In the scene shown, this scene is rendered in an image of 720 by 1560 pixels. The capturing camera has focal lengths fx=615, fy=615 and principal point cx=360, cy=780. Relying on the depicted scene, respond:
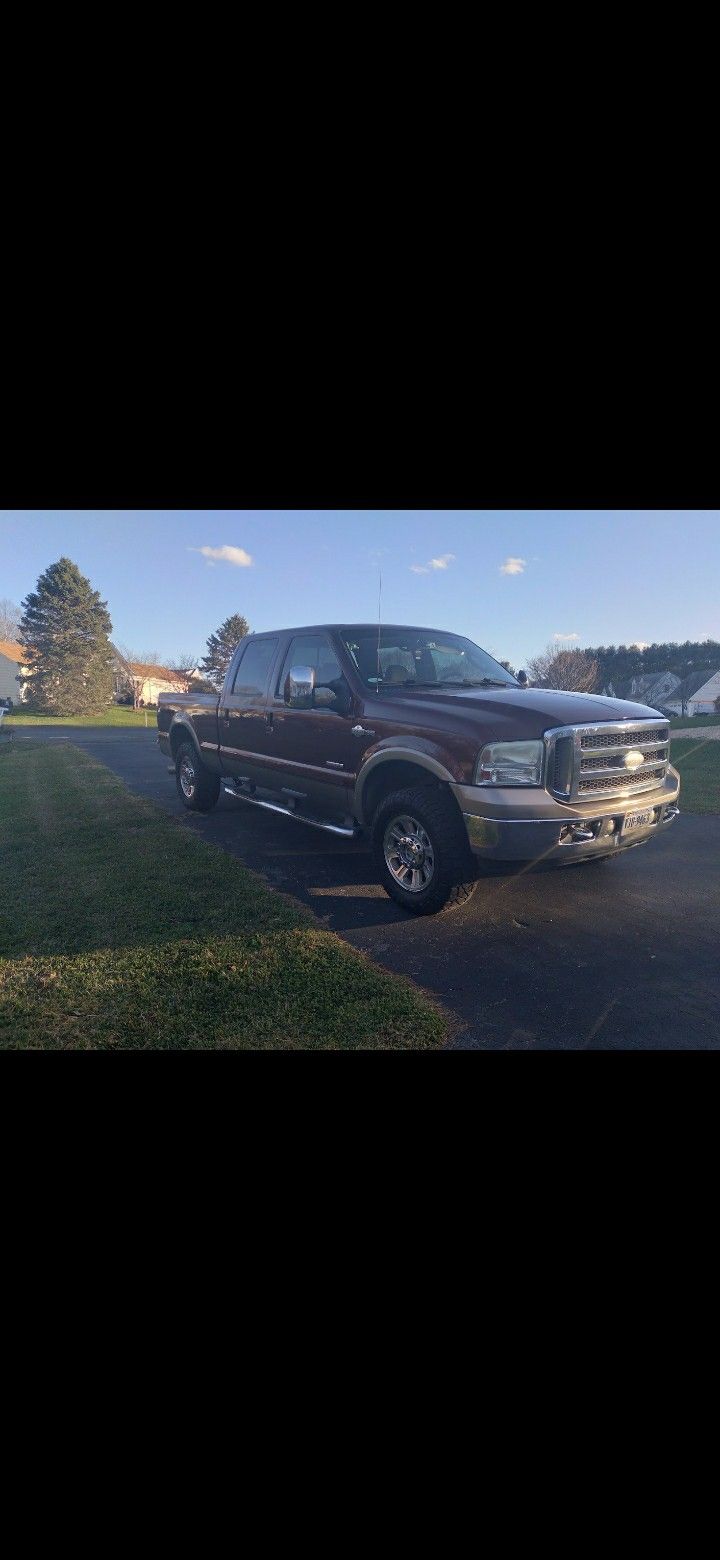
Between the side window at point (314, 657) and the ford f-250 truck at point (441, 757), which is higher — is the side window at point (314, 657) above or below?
above

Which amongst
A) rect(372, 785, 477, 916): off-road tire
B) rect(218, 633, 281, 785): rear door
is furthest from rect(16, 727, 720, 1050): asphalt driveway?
rect(218, 633, 281, 785): rear door

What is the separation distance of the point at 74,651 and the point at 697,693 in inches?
719

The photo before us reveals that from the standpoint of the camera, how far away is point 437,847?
386 cm

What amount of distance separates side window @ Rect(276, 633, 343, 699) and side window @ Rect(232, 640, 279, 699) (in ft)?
0.96

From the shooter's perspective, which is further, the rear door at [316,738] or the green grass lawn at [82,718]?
the green grass lawn at [82,718]

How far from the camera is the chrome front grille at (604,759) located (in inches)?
145

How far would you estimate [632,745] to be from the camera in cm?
409

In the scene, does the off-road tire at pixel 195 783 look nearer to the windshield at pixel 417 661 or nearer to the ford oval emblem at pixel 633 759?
the windshield at pixel 417 661

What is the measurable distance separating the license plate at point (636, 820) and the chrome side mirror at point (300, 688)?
2399mm

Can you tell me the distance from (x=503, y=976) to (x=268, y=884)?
2154mm

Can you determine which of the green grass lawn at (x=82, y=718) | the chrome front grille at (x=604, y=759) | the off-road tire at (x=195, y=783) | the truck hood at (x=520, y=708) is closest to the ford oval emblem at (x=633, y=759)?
the chrome front grille at (x=604, y=759)

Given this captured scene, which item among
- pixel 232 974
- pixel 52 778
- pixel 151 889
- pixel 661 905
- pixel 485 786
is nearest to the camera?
pixel 232 974
